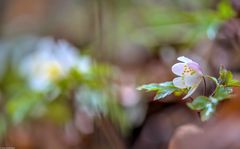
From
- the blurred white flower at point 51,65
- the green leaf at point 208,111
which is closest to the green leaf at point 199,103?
the green leaf at point 208,111

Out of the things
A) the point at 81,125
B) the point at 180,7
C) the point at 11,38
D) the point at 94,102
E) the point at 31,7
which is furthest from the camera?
the point at 31,7

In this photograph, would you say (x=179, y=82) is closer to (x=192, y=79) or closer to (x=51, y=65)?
(x=192, y=79)

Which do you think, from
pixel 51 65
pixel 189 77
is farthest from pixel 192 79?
pixel 51 65

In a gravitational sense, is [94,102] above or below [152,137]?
above

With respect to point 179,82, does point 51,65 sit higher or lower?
lower

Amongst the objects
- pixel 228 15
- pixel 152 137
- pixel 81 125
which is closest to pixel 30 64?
pixel 81 125

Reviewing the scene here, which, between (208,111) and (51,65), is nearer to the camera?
(208,111)

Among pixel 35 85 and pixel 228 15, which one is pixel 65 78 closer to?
pixel 35 85
